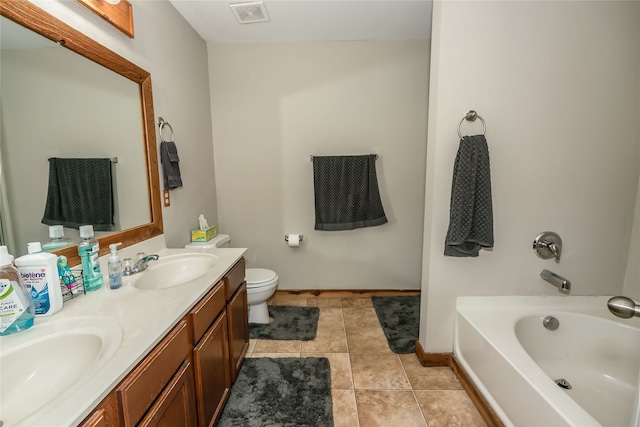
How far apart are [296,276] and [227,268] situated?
57.1 inches

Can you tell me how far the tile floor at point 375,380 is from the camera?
146 centimetres

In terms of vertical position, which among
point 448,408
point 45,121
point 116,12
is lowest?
point 448,408

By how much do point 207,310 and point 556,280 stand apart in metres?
1.92

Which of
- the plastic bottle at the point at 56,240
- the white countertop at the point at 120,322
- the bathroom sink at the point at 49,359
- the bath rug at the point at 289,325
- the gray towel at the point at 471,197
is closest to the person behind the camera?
the white countertop at the point at 120,322

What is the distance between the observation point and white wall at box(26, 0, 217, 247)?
1.38 m

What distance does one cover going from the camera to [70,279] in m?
1.06

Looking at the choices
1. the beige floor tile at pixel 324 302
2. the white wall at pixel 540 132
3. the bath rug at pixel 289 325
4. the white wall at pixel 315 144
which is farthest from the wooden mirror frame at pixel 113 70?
the white wall at pixel 540 132

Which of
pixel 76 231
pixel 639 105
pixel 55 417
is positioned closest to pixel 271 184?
pixel 76 231

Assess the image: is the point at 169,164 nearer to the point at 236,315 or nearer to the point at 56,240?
the point at 56,240

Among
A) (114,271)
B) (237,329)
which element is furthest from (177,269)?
(237,329)

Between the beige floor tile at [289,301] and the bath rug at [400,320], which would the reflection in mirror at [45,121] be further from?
the bath rug at [400,320]

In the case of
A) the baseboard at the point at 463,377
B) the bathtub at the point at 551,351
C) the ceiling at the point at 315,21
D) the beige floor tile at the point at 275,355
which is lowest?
the beige floor tile at the point at 275,355

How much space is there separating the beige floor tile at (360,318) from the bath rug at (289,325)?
0.27 m

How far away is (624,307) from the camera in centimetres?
92
